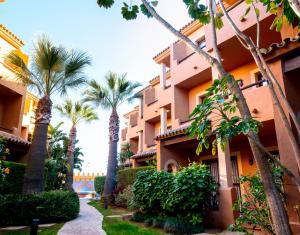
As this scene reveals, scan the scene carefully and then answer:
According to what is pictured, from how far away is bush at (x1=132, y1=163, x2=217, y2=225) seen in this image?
843 centimetres

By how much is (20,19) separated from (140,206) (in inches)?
455

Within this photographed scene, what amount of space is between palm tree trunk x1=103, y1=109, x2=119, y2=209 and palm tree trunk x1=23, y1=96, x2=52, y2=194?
23.5 ft

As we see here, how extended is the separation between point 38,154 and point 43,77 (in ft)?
12.5

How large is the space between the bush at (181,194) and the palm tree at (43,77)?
195 inches

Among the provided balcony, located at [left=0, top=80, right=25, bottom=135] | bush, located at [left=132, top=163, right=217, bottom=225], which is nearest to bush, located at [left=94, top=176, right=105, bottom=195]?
balcony, located at [left=0, top=80, right=25, bottom=135]

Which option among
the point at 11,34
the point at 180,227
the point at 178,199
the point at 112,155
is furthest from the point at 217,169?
the point at 11,34

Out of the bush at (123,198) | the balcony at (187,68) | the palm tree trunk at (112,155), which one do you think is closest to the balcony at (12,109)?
the palm tree trunk at (112,155)

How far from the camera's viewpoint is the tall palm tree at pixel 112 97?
1800 centimetres

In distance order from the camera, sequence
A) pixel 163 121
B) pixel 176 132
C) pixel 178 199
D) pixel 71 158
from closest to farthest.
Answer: pixel 178 199
pixel 176 132
pixel 163 121
pixel 71 158

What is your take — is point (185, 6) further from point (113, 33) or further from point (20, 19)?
point (20, 19)

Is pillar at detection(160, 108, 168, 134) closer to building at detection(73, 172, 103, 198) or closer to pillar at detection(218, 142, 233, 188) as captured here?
pillar at detection(218, 142, 233, 188)

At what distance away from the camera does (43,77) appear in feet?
38.1

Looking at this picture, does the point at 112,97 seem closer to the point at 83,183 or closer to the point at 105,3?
the point at 105,3

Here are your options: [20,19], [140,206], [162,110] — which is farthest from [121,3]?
[162,110]
